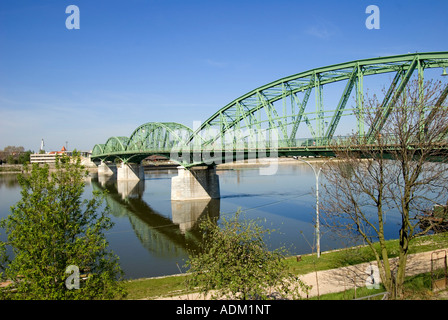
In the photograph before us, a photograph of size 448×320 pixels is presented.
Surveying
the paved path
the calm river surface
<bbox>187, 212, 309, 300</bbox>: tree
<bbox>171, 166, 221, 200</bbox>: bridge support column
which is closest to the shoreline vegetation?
the paved path

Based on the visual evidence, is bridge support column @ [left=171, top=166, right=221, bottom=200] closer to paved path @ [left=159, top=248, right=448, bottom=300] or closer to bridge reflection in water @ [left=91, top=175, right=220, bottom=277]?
bridge reflection in water @ [left=91, top=175, right=220, bottom=277]

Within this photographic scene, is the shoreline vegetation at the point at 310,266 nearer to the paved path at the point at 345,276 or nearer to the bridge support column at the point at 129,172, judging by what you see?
the paved path at the point at 345,276

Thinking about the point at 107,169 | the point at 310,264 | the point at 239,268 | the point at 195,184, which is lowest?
the point at 310,264

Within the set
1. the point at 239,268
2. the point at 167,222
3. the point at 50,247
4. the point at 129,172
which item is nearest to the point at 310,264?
the point at 239,268

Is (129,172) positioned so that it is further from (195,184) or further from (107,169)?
(195,184)

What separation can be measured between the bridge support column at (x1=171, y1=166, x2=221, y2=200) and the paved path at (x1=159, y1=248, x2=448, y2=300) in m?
37.6

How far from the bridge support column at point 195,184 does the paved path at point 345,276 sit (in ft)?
123

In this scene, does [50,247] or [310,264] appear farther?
[310,264]

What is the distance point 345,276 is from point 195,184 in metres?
39.1

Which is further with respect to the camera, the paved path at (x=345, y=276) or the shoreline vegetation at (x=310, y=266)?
the shoreline vegetation at (x=310, y=266)

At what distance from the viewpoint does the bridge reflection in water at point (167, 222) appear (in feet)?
90.3

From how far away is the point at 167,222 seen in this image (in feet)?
126

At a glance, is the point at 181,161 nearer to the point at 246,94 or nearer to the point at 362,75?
the point at 246,94

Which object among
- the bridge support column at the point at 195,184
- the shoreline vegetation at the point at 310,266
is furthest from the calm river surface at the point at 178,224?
the bridge support column at the point at 195,184
